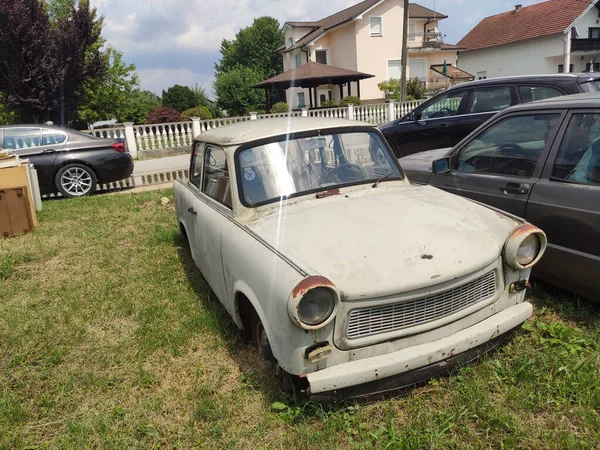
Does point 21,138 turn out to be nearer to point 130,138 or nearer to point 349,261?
point 130,138

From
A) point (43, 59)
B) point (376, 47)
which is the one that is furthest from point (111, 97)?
point (376, 47)

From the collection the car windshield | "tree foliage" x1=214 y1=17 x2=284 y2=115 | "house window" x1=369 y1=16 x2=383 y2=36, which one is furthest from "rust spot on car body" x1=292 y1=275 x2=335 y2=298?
"tree foliage" x1=214 y1=17 x2=284 y2=115

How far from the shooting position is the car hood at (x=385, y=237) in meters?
2.45

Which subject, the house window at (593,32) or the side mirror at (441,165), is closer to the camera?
the side mirror at (441,165)

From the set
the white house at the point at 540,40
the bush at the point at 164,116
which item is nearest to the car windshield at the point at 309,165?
the bush at the point at 164,116

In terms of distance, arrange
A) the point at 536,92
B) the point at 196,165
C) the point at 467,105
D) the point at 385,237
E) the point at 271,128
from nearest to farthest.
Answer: the point at 385,237 → the point at 271,128 → the point at 196,165 → the point at 536,92 → the point at 467,105

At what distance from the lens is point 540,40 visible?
37.1 metres

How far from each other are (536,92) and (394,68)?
1280 inches

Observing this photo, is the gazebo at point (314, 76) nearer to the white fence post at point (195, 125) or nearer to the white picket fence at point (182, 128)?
the white picket fence at point (182, 128)

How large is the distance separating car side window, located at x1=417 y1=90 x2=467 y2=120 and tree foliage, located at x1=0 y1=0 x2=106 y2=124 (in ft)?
55.0

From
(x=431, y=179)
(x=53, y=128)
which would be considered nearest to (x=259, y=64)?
(x=53, y=128)

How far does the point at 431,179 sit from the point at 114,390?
132 inches

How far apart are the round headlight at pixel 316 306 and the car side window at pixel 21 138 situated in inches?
326

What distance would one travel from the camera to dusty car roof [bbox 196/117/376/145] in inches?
142
